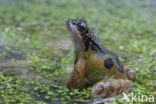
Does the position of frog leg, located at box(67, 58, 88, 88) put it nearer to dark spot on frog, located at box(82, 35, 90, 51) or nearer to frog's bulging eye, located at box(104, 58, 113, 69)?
dark spot on frog, located at box(82, 35, 90, 51)

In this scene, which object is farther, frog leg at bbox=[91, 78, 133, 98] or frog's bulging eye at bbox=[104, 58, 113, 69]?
frog's bulging eye at bbox=[104, 58, 113, 69]

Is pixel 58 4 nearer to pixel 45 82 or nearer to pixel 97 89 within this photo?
pixel 45 82

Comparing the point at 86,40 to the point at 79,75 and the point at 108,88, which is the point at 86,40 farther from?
the point at 108,88

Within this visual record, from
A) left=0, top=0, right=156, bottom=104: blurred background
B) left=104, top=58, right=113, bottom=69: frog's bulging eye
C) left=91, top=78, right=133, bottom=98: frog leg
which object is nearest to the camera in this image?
left=91, top=78, right=133, bottom=98: frog leg

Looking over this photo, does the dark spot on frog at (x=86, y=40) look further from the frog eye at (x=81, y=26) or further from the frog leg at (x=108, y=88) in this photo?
the frog leg at (x=108, y=88)

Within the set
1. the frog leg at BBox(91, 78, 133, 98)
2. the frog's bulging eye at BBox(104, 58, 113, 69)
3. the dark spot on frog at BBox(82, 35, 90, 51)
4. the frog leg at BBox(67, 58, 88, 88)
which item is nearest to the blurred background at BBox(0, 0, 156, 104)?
the frog leg at BBox(67, 58, 88, 88)

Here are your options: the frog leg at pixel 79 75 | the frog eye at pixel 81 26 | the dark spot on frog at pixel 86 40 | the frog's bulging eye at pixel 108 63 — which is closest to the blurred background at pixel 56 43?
the frog leg at pixel 79 75

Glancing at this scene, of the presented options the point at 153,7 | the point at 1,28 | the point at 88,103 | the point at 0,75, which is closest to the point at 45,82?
the point at 0,75
